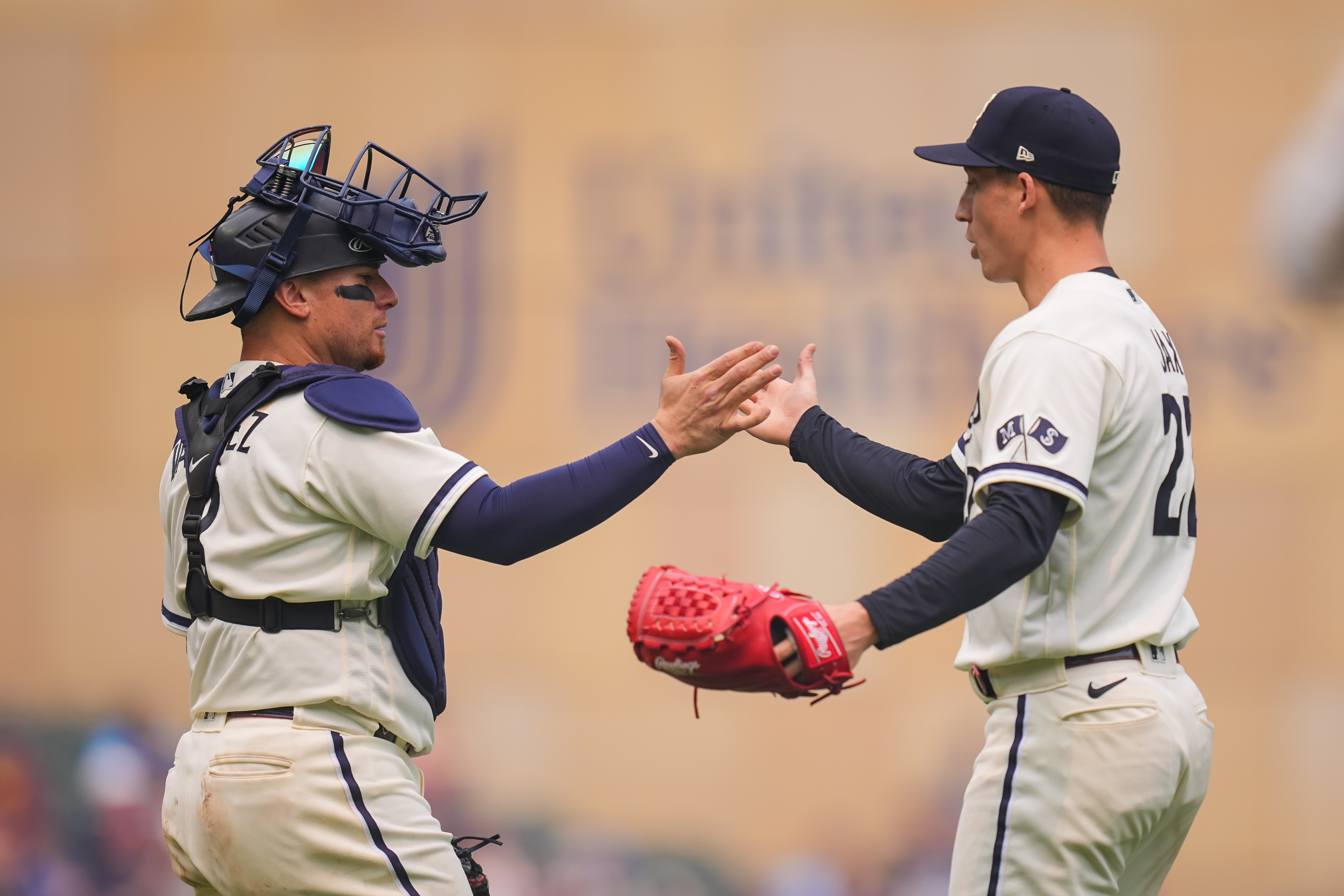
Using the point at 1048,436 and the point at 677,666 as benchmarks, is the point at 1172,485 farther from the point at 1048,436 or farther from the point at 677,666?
the point at 677,666

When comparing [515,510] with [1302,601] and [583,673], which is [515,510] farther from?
[1302,601]

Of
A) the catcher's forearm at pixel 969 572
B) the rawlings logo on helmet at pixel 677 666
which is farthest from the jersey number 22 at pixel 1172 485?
the rawlings logo on helmet at pixel 677 666

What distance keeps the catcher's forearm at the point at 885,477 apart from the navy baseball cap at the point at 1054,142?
76 centimetres

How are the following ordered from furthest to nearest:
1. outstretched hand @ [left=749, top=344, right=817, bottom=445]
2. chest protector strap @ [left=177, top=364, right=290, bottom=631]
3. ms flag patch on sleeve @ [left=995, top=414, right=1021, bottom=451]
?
outstretched hand @ [left=749, top=344, right=817, bottom=445], chest protector strap @ [left=177, top=364, right=290, bottom=631], ms flag patch on sleeve @ [left=995, top=414, right=1021, bottom=451]

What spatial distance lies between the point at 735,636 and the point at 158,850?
662 cm

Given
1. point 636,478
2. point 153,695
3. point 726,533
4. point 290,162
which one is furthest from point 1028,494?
point 153,695

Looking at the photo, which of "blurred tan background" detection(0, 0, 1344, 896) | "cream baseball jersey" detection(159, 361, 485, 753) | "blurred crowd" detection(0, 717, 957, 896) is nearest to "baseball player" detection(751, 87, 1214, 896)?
"cream baseball jersey" detection(159, 361, 485, 753)

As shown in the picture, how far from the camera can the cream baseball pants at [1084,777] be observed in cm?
268

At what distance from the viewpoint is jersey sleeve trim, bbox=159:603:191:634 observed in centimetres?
307

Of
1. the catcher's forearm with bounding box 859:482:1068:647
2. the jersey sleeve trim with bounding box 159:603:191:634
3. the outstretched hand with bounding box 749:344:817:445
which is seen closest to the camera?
the catcher's forearm with bounding box 859:482:1068:647

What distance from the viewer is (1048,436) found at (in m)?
2.57

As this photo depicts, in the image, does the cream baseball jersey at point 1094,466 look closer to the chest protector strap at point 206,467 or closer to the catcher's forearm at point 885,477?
the catcher's forearm at point 885,477

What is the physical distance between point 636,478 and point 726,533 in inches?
219

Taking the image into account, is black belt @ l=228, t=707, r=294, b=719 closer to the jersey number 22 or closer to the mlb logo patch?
the mlb logo patch
